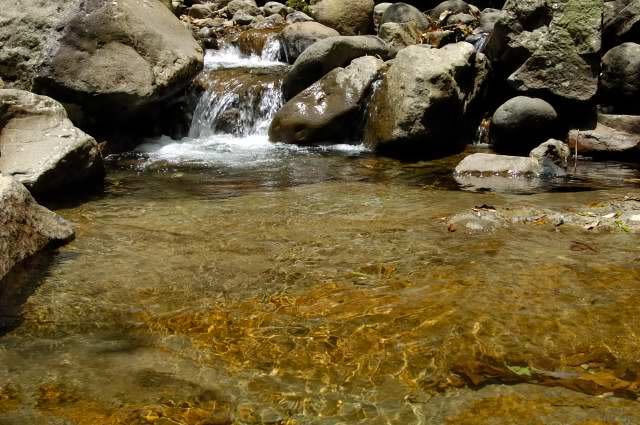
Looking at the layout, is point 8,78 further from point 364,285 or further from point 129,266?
point 364,285

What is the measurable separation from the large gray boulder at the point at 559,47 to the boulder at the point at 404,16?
18.1ft

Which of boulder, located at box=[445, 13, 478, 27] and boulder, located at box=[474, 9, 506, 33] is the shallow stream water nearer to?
boulder, located at box=[474, 9, 506, 33]

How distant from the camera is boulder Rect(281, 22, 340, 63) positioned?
1387 centimetres

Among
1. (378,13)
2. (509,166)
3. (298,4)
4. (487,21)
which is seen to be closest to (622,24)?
(487,21)

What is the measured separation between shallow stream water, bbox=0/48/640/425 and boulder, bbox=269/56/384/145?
426 centimetres

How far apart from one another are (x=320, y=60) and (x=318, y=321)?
837 centimetres

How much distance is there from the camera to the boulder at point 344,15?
15664mm

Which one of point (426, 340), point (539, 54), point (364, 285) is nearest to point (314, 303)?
point (364, 285)

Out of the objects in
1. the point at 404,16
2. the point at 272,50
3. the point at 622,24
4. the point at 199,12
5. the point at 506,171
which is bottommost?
the point at 506,171

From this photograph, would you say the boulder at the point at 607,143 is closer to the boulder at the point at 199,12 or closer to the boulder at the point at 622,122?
the boulder at the point at 622,122

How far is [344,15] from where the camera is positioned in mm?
15664

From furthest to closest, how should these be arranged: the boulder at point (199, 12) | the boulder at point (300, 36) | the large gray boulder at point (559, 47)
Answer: the boulder at point (199, 12)
the boulder at point (300, 36)
the large gray boulder at point (559, 47)

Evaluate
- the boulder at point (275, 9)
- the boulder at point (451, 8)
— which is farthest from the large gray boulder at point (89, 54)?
the boulder at point (451, 8)

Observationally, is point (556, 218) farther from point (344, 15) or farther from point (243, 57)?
point (344, 15)
